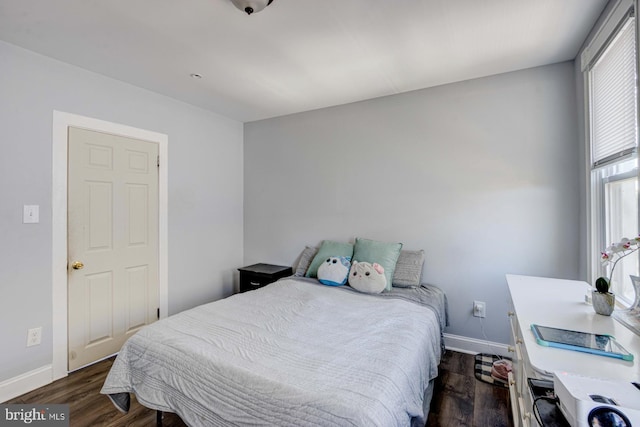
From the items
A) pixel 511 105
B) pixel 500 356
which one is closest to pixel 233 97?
pixel 511 105

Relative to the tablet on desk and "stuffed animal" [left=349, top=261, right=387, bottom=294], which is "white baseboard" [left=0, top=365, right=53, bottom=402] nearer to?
"stuffed animal" [left=349, top=261, right=387, bottom=294]

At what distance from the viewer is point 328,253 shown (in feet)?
10.1

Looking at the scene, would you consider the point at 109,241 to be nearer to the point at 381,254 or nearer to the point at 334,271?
the point at 334,271

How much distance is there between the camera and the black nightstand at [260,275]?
3.29 meters

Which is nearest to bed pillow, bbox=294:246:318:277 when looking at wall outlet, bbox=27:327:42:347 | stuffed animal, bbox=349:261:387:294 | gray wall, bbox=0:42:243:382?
stuffed animal, bbox=349:261:387:294

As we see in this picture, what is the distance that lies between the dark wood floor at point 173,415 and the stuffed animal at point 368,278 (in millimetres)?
813

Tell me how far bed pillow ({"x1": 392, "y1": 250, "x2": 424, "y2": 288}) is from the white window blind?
140cm

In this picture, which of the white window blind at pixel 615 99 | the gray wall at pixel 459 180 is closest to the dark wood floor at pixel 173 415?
the gray wall at pixel 459 180

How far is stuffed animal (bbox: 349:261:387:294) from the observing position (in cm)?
254

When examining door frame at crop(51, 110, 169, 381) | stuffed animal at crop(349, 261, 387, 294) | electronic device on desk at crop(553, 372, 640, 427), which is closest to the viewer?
electronic device on desk at crop(553, 372, 640, 427)

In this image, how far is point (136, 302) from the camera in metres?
2.80

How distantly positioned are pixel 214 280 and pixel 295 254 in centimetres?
102

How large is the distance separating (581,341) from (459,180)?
1.76m

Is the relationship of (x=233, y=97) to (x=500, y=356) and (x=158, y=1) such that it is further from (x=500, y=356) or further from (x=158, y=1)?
(x=500, y=356)
